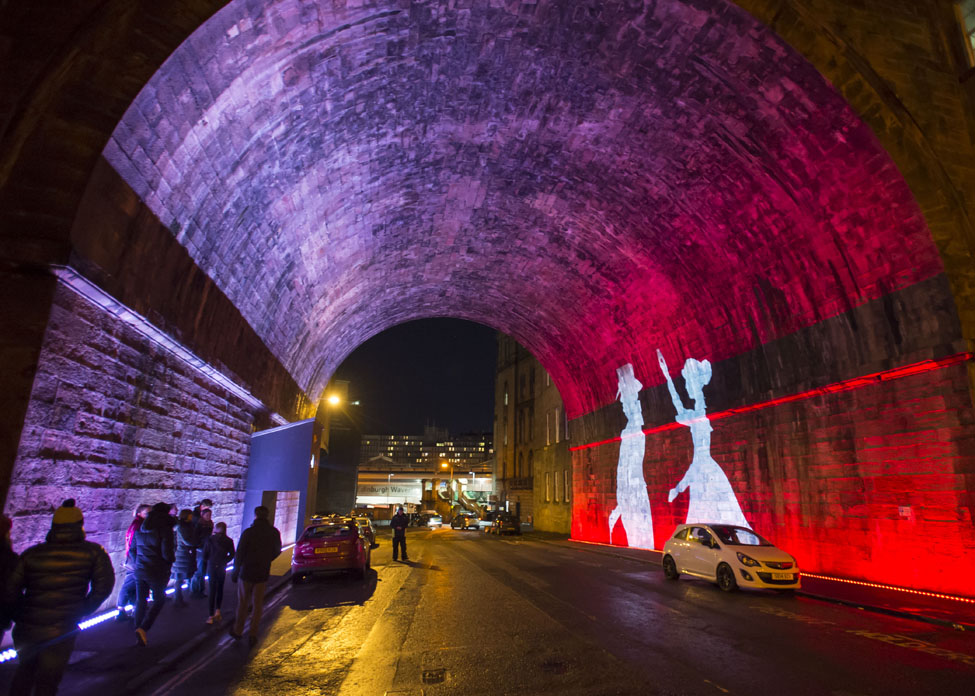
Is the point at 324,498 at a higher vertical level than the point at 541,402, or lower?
lower

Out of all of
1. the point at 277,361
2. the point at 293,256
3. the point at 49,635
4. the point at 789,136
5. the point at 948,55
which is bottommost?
the point at 49,635

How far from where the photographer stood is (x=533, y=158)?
16875 millimetres

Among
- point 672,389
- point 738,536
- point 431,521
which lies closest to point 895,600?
point 738,536

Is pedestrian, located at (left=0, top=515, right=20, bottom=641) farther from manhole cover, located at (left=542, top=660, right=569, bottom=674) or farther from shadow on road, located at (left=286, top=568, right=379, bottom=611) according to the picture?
shadow on road, located at (left=286, top=568, right=379, bottom=611)

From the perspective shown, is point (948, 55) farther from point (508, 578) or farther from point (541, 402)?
point (541, 402)

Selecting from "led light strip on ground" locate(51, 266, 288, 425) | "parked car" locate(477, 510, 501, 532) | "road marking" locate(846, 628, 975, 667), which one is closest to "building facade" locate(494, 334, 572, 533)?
"parked car" locate(477, 510, 501, 532)

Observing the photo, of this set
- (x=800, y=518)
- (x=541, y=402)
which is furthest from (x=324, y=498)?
(x=800, y=518)

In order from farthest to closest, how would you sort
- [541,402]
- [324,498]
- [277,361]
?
[324,498] < [541,402] < [277,361]

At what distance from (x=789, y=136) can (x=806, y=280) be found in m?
3.72

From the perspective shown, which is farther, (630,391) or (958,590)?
(630,391)

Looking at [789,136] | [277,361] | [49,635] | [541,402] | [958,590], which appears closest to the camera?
[49,635]

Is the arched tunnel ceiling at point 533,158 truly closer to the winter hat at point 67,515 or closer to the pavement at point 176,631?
the winter hat at point 67,515

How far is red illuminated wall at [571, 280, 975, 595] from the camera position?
11375 mm

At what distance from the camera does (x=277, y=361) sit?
19.5 meters
